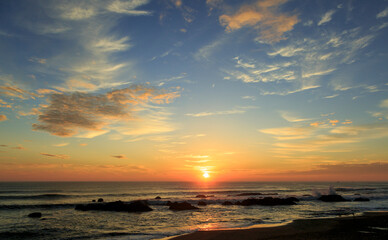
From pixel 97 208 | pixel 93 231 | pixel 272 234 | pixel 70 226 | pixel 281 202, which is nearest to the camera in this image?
pixel 272 234

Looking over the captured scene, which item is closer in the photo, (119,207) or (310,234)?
(310,234)

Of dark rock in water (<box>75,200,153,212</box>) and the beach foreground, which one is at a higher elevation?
the beach foreground

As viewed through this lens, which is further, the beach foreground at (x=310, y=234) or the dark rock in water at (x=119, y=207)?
the dark rock in water at (x=119, y=207)

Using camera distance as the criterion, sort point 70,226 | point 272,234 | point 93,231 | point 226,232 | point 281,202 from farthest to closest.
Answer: point 281,202, point 70,226, point 93,231, point 226,232, point 272,234

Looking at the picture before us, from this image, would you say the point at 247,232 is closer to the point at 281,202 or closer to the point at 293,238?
the point at 293,238

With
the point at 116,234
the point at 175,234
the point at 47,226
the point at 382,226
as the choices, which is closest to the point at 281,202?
the point at 382,226

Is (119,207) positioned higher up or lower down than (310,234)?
lower down

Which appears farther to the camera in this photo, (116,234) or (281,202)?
(281,202)

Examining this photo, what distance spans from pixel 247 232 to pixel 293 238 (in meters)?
4.24

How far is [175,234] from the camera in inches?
808

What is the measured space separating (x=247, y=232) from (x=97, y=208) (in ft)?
94.0

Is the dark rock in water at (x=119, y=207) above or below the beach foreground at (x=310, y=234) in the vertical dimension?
below

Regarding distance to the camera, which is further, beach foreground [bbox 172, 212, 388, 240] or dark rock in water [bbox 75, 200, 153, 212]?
dark rock in water [bbox 75, 200, 153, 212]

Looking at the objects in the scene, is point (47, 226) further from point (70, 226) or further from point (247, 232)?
point (247, 232)
